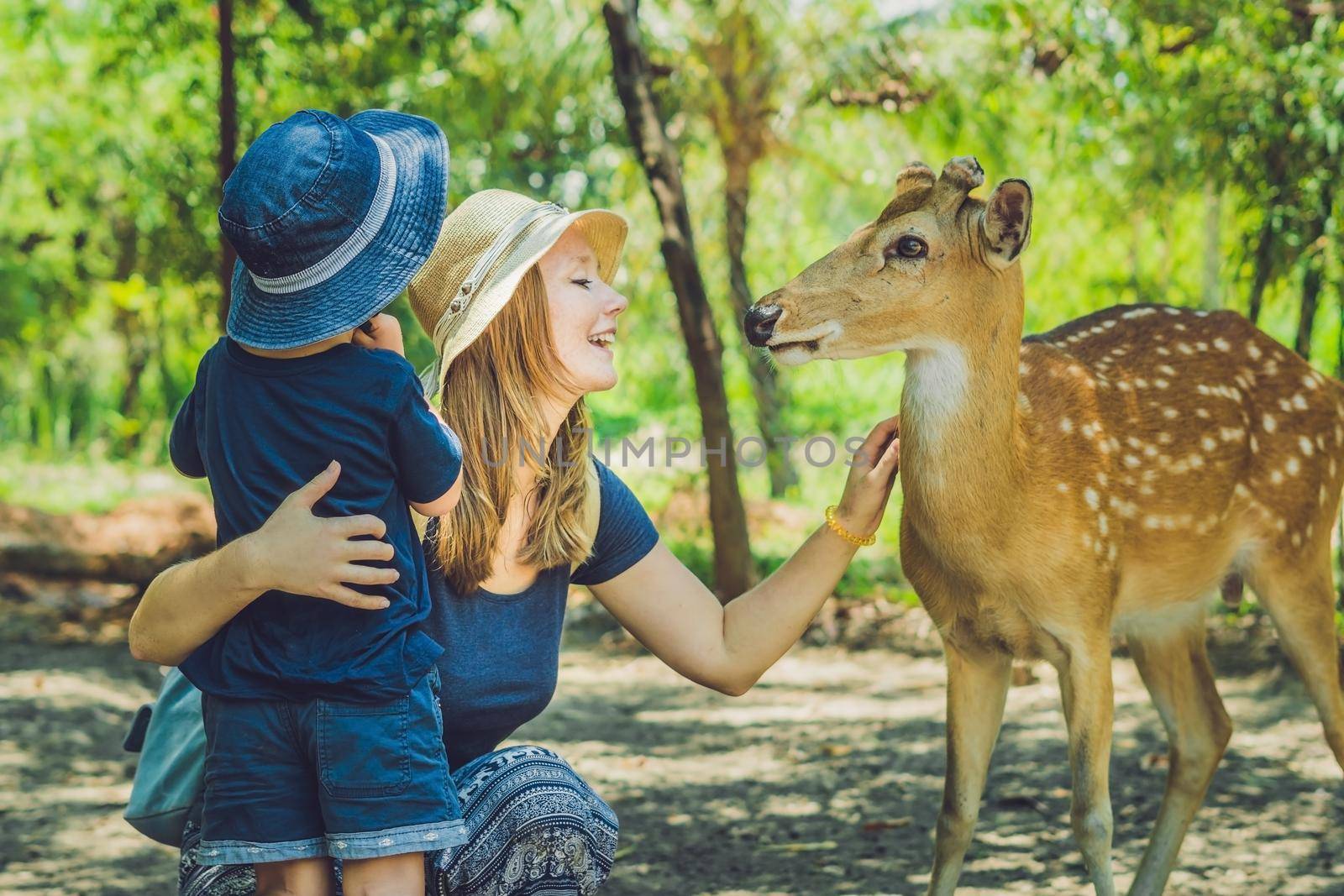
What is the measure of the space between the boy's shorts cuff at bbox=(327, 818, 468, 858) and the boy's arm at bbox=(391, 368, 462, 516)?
1.80 feet

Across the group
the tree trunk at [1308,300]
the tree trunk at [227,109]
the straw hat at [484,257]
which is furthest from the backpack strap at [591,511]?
the tree trunk at [1308,300]

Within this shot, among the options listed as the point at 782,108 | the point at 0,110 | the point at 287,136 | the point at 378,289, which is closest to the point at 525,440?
the point at 378,289

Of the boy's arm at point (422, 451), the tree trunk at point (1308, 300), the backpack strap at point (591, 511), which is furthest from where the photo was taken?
the tree trunk at point (1308, 300)

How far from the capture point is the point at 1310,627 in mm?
3908

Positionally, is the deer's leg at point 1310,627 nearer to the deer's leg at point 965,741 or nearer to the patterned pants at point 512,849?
the deer's leg at point 965,741

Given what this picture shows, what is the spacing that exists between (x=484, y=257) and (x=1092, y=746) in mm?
1855

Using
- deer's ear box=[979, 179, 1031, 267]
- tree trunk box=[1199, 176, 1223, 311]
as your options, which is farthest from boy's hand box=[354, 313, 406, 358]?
tree trunk box=[1199, 176, 1223, 311]

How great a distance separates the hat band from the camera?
2.31 meters

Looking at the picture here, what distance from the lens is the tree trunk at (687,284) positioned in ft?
22.0

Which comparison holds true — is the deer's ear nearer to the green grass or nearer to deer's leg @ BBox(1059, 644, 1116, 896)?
deer's leg @ BBox(1059, 644, 1116, 896)

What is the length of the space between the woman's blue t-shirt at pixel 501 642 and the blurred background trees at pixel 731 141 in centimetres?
171

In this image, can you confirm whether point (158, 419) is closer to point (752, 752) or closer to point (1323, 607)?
point (752, 752)

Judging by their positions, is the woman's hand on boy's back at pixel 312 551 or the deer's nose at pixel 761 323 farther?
the deer's nose at pixel 761 323

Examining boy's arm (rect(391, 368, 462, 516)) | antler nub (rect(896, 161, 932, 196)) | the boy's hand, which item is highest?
antler nub (rect(896, 161, 932, 196))
